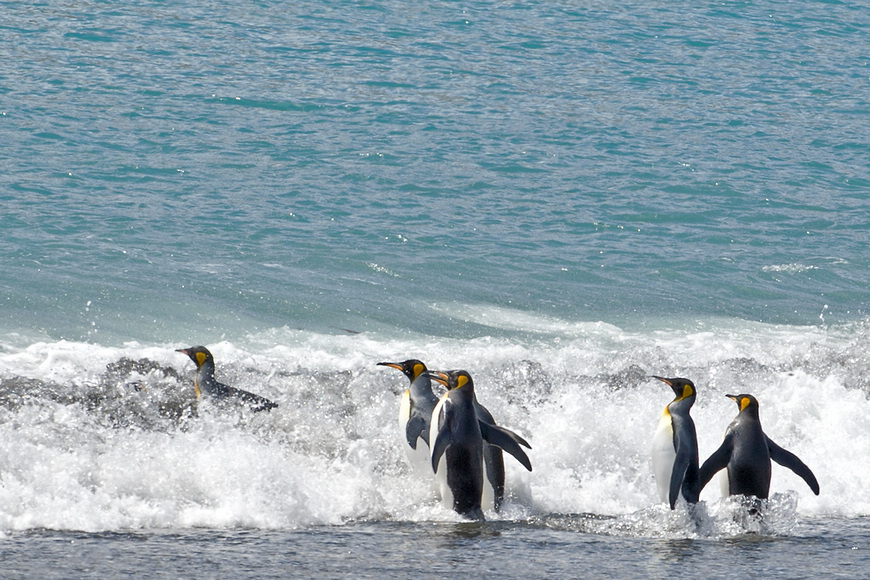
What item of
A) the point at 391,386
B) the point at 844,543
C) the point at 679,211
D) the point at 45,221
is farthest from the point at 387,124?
the point at 844,543

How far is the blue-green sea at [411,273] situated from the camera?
22.4ft

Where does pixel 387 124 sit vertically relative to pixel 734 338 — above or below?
above

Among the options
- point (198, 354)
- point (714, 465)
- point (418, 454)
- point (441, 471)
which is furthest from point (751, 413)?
point (198, 354)

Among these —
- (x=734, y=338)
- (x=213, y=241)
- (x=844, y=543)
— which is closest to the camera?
(x=844, y=543)

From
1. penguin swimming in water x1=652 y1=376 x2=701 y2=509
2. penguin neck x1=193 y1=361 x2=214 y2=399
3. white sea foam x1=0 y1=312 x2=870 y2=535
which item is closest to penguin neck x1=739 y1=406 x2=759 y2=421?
penguin swimming in water x1=652 y1=376 x2=701 y2=509

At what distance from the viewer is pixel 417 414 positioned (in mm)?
8203

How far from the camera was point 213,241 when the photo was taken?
44.8 feet

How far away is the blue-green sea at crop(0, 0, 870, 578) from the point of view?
6832mm

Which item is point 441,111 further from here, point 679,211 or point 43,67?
point 43,67

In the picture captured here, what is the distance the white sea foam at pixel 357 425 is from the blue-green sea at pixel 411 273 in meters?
0.03

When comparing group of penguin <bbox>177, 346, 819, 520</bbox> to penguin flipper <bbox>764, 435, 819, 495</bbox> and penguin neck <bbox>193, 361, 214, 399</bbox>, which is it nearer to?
penguin flipper <bbox>764, 435, 819, 495</bbox>

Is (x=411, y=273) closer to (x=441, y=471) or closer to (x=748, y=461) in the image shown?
(x=441, y=471)

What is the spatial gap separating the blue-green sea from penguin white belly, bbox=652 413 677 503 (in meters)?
0.20

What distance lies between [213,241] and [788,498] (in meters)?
8.33
